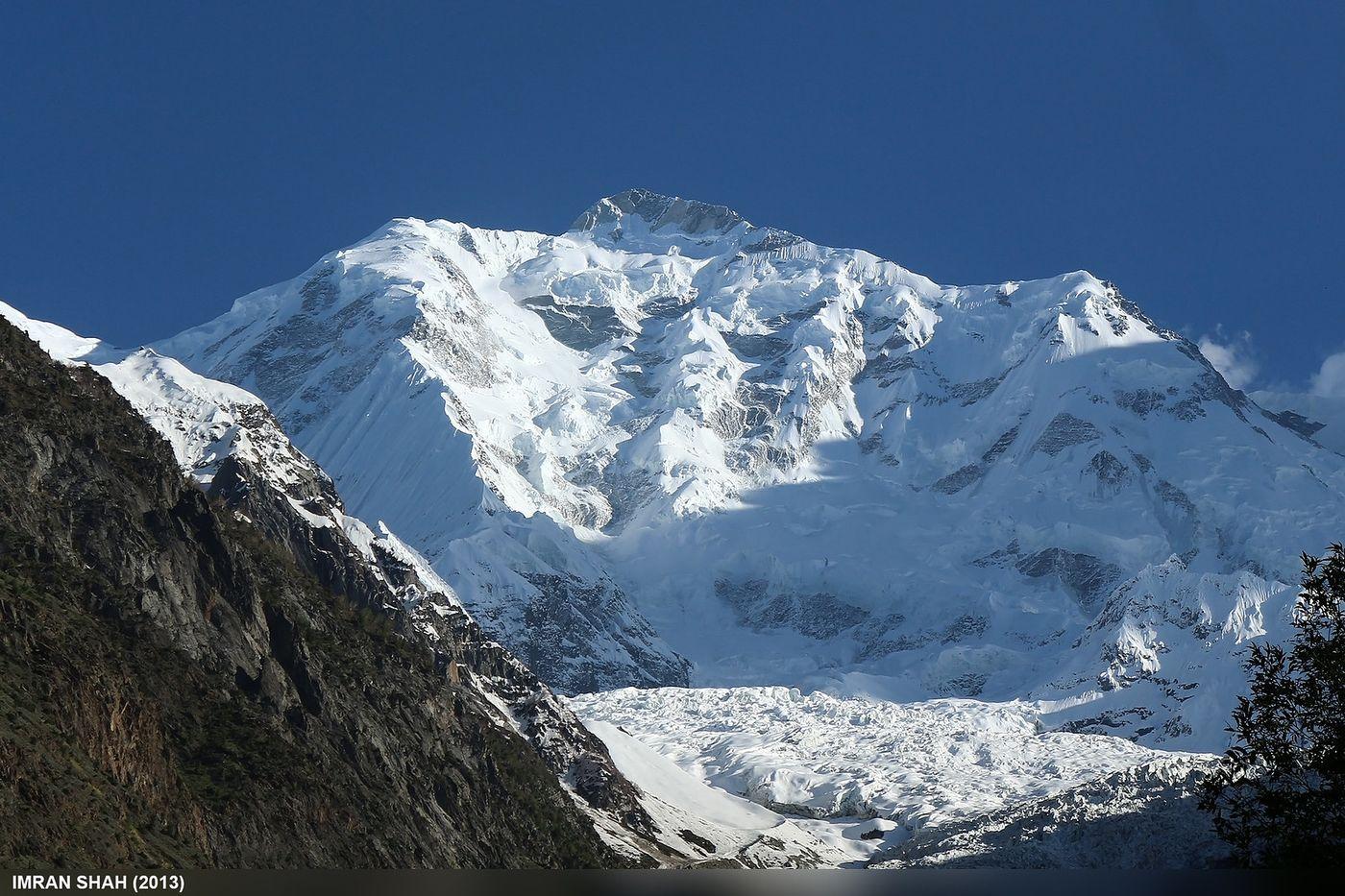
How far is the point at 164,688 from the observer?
5610 inches

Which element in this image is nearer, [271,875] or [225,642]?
[271,875]

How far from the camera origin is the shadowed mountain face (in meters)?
113

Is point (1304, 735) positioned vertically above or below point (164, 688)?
below

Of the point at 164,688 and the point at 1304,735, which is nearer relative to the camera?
the point at 1304,735

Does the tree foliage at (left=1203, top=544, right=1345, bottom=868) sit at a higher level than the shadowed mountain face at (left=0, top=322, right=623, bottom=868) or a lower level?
lower

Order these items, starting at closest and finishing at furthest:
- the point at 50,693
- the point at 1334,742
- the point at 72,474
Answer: the point at 1334,742, the point at 50,693, the point at 72,474

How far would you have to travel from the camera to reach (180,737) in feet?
459

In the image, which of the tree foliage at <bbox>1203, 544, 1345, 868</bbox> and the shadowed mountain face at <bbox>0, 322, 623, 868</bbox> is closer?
the tree foliage at <bbox>1203, 544, 1345, 868</bbox>

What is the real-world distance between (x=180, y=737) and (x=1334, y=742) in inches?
4294

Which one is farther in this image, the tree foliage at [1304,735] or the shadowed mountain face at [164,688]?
the shadowed mountain face at [164,688]

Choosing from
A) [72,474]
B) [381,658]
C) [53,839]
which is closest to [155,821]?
[53,839]

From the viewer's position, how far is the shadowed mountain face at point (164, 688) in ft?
371

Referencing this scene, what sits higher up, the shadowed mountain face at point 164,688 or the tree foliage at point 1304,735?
the shadowed mountain face at point 164,688

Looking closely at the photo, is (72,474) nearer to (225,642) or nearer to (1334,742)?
(225,642)
